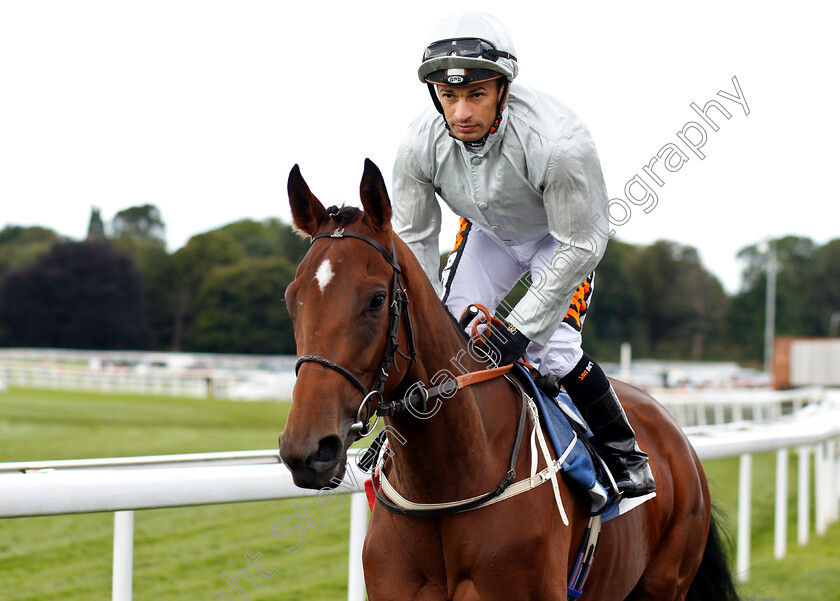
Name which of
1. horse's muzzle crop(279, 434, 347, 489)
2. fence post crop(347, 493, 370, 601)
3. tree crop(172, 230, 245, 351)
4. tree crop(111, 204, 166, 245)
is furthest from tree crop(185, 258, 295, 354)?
horse's muzzle crop(279, 434, 347, 489)

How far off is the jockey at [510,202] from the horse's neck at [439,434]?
0.26m

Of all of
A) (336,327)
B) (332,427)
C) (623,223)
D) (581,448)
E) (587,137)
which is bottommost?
(581,448)

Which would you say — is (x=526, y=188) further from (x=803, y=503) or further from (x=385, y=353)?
(x=803, y=503)

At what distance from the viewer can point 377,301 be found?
2.17m

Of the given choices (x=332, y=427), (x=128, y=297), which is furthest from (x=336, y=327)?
Result: (x=128, y=297)


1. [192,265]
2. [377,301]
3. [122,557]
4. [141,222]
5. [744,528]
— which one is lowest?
Result: [744,528]

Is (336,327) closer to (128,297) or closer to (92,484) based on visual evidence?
(92,484)

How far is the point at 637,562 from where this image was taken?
3.31 meters

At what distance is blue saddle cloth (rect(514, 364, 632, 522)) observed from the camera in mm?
2820

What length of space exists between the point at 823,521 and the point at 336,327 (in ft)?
25.7

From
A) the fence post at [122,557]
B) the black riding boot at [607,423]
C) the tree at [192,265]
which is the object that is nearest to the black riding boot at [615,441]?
the black riding boot at [607,423]

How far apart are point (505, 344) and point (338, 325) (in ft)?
2.63

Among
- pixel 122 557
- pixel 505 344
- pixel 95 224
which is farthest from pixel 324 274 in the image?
pixel 95 224

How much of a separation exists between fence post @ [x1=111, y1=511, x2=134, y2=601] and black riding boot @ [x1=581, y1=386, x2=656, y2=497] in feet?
5.34
